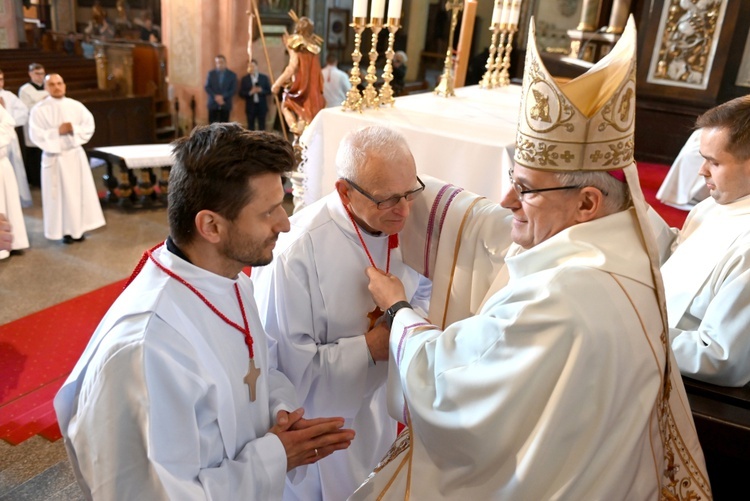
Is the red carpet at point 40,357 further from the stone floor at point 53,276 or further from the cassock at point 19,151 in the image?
the cassock at point 19,151

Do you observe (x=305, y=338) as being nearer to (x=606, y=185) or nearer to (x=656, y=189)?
(x=606, y=185)

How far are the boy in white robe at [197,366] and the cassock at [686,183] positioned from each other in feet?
16.9

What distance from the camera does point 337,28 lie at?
1529cm

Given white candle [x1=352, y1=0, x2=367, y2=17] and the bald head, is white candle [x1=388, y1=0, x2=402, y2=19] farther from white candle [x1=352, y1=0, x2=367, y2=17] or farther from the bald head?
the bald head

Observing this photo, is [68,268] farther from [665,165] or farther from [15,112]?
[665,165]

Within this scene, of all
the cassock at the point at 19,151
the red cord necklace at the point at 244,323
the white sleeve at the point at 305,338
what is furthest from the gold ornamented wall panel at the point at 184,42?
the red cord necklace at the point at 244,323

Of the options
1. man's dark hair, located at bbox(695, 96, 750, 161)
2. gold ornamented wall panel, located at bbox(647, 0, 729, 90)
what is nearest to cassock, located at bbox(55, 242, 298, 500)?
man's dark hair, located at bbox(695, 96, 750, 161)

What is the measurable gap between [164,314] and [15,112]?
8023 mm

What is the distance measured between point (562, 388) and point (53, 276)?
551 cm

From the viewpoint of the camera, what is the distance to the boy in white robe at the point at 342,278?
2055 mm

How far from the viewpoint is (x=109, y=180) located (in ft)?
26.7

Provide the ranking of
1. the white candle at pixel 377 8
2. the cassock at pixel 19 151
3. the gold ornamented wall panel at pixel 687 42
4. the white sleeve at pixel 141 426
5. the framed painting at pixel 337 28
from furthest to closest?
1. the framed painting at pixel 337 28
2. the cassock at pixel 19 151
3. the gold ornamented wall panel at pixel 687 42
4. the white candle at pixel 377 8
5. the white sleeve at pixel 141 426

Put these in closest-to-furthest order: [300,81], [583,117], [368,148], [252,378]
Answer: [583,117] → [252,378] → [368,148] → [300,81]

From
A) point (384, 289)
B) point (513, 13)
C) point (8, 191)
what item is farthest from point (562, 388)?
point (8, 191)
